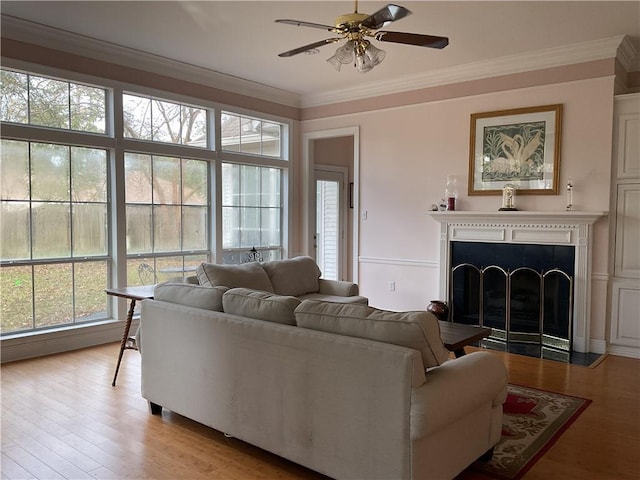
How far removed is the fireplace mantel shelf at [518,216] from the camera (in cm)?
465

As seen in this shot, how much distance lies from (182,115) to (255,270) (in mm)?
2231

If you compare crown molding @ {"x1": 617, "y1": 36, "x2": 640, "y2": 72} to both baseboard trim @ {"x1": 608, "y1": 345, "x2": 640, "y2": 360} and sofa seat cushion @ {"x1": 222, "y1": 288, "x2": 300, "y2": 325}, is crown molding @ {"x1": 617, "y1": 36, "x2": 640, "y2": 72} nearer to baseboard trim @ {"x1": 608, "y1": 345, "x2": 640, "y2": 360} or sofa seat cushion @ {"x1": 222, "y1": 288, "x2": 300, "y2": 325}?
baseboard trim @ {"x1": 608, "y1": 345, "x2": 640, "y2": 360}

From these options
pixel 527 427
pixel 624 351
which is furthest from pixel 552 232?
pixel 527 427

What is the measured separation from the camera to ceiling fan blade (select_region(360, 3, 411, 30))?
8.96 feet

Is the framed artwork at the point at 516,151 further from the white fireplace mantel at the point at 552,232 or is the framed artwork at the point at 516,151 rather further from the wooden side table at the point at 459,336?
the wooden side table at the point at 459,336

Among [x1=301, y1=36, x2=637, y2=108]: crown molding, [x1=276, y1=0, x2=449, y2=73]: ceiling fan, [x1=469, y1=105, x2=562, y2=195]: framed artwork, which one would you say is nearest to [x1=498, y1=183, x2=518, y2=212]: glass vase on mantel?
[x1=469, y1=105, x2=562, y2=195]: framed artwork

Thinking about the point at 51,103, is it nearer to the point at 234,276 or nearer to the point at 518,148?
the point at 234,276

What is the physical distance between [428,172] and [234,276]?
109 inches

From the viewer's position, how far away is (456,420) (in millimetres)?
2229

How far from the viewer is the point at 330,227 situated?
7.74 metres

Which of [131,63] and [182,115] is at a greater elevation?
[131,63]

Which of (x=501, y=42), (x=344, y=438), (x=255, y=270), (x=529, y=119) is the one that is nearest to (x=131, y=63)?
(x=255, y=270)

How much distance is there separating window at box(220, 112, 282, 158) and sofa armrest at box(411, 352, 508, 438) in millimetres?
4563

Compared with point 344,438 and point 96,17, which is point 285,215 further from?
point 344,438
